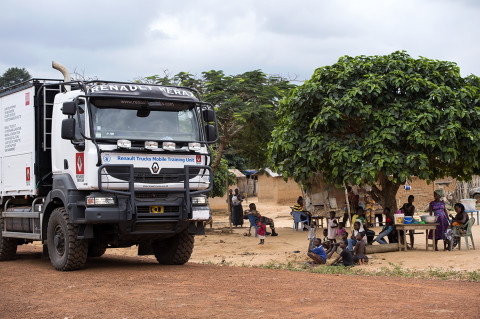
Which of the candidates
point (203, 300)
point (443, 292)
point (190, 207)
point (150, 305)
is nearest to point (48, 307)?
point (150, 305)

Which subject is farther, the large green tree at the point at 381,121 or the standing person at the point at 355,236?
the standing person at the point at 355,236

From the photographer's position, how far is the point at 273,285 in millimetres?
9062

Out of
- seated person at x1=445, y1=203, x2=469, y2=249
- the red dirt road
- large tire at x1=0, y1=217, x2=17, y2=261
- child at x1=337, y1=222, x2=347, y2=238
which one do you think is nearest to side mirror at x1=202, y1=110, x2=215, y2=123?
the red dirt road

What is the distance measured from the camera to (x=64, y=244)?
1096cm

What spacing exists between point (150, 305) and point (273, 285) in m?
2.22

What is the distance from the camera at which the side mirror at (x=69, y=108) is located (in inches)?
400

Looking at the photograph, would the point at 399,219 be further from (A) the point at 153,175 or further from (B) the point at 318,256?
(A) the point at 153,175

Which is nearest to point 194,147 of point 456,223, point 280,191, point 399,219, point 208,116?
point 208,116

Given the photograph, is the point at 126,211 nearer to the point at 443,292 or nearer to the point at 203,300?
the point at 203,300

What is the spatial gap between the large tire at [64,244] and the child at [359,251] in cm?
564

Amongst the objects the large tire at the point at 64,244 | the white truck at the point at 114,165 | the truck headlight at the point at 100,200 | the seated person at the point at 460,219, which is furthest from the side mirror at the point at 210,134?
the seated person at the point at 460,219

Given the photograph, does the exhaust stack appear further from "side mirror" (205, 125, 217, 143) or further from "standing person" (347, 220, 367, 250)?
"standing person" (347, 220, 367, 250)

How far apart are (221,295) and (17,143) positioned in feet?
21.1

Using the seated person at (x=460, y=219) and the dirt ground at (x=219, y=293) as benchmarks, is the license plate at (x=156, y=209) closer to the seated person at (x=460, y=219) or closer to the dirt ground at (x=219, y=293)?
the dirt ground at (x=219, y=293)
